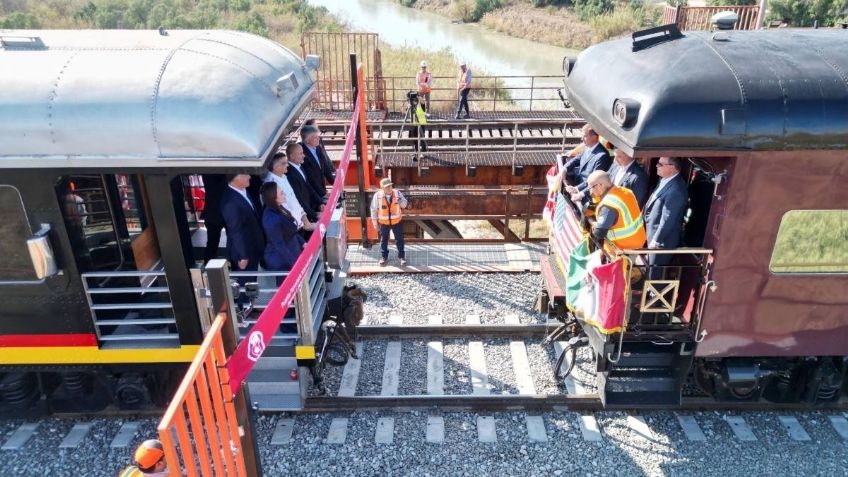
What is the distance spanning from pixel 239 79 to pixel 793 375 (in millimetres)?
6095

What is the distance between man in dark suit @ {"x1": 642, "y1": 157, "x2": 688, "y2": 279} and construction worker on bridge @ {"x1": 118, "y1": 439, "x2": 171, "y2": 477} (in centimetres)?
431

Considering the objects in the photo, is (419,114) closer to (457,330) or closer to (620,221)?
(457,330)

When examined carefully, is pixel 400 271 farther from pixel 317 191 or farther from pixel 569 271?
pixel 569 271

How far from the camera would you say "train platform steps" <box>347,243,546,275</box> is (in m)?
9.02

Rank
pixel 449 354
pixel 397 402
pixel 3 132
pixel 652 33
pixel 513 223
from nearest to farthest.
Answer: pixel 3 132 → pixel 652 33 → pixel 397 402 → pixel 449 354 → pixel 513 223

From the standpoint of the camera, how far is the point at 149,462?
3.86m

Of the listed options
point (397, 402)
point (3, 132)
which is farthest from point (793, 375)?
point (3, 132)

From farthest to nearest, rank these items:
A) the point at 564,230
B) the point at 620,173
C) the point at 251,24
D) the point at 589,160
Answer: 1. the point at 251,24
2. the point at 589,160
3. the point at 564,230
4. the point at 620,173

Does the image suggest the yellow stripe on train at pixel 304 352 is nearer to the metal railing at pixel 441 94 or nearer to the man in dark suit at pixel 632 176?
the man in dark suit at pixel 632 176

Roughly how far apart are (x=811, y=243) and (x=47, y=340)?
6.87m

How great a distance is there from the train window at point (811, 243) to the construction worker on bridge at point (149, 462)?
16.9ft

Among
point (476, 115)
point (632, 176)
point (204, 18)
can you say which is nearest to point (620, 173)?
point (632, 176)

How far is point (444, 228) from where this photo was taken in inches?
492

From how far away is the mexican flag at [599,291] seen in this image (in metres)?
5.22
